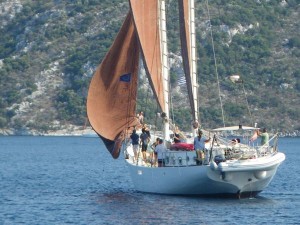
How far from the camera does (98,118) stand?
6259 centimetres

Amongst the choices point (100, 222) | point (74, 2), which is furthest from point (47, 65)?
point (100, 222)

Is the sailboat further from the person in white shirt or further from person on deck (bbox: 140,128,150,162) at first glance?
person on deck (bbox: 140,128,150,162)

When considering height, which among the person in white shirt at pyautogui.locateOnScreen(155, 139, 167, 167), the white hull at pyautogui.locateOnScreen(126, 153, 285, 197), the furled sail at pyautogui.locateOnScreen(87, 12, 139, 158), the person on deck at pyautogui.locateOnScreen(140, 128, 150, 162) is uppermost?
the furled sail at pyautogui.locateOnScreen(87, 12, 139, 158)

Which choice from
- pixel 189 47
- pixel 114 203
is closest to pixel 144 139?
pixel 114 203

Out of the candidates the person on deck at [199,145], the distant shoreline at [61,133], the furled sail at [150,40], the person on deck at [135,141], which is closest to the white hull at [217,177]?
the person on deck at [199,145]

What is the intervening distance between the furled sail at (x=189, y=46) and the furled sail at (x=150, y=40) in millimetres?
1396

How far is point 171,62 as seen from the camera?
162 meters

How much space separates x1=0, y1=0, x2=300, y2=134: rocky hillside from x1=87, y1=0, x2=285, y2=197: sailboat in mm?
91384

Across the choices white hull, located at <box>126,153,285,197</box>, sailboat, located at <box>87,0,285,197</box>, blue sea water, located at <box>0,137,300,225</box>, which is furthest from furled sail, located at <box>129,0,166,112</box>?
blue sea water, located at <box>0,137,300,225</box>

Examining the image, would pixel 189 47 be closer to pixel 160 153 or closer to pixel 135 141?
pixel 135 141

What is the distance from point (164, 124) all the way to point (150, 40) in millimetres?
4063

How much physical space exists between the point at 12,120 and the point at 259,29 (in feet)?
122

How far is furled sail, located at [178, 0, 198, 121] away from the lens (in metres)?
59.7

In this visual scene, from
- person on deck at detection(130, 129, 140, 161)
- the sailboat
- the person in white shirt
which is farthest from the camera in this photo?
person on deck at detection(130, 129, 140, 161)
